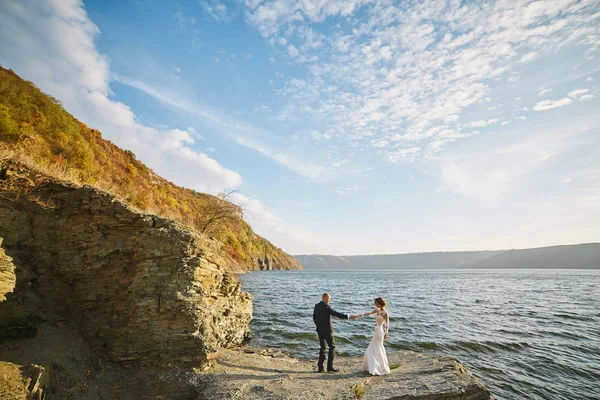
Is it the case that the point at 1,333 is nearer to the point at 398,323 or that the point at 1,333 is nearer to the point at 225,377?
the point at 225,377

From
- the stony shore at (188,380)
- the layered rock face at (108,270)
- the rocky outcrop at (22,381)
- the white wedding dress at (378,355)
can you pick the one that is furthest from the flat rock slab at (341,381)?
the rocky outcrop at (22,381)

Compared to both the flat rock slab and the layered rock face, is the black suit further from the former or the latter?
the layered rock face

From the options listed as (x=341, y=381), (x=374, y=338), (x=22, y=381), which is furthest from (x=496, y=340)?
(x=22, y=381)

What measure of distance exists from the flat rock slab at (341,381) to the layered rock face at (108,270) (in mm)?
1475

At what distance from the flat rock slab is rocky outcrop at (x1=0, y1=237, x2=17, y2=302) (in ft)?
21.0

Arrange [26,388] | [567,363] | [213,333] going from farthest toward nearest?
[567,363]
[213,333]
[26,388]

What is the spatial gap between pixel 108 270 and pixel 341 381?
9424 mm

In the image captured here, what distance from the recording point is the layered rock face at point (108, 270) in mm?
9008

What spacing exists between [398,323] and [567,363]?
9.38 metres

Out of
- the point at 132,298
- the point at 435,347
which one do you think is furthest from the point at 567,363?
the point at 132,298

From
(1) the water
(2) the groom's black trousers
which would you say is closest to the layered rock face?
(2) the groom's black trousers

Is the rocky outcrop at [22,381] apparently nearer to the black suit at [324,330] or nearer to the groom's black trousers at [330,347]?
the black suit at [324,330]

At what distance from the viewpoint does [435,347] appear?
49.1 ft

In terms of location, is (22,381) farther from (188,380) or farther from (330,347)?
(330,347)
